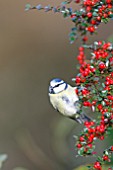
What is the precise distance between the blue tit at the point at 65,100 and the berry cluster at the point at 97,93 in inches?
7.4

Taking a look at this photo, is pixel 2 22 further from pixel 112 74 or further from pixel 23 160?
pixel 112 74

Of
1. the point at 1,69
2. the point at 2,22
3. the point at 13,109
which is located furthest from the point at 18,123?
the point at 2,22

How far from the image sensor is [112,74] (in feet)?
5.16

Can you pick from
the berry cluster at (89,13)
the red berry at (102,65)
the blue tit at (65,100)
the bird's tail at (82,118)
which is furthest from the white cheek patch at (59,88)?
the red berry at (102,65)

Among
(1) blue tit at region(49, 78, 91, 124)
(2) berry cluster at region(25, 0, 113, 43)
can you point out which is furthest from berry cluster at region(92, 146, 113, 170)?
(2) berry cluster at region(25, 0, 113, 43)

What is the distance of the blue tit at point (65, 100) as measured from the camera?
188 cm

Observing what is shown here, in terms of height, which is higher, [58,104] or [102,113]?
[102,113]

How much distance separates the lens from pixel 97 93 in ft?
5.16

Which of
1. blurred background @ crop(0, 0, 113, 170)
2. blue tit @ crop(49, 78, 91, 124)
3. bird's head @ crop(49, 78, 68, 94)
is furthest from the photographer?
blurred background @ crop(0, 0, 113, 170)

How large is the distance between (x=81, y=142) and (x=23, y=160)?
267 centimetres

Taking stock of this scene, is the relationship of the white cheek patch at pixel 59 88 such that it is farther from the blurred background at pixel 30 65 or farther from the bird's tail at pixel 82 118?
the blurred background at pixel 30 65

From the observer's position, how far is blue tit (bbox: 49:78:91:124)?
1.88 metres

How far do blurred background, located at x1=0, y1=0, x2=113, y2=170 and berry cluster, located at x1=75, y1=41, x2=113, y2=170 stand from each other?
2.64 meters

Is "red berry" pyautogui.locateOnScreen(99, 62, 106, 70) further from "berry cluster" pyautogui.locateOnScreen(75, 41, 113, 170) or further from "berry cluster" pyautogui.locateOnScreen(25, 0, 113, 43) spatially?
"berry cluster" pyautogui.locateOnScreen(25, 0, 113, 43)
